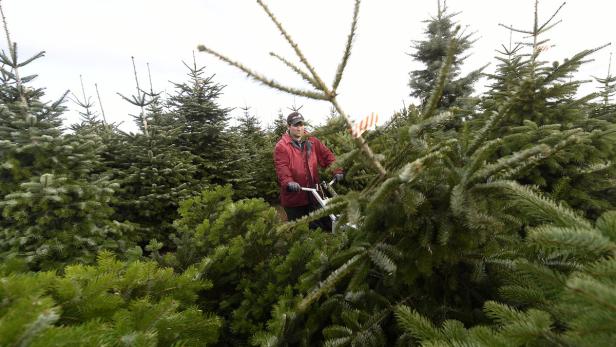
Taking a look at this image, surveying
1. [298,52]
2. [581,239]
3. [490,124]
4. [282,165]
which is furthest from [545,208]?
[282,165]

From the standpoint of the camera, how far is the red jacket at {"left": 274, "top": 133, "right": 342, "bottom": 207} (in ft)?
17.2

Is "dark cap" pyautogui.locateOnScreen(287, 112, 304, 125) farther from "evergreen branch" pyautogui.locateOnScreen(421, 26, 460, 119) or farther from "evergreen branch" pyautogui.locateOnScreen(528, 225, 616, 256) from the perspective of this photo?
"evergreen branch" pyautogui.locateOnScreen(528, 225, 616, 256)

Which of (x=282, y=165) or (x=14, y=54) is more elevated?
(x=14, y=54)

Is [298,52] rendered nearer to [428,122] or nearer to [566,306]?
[428,122]

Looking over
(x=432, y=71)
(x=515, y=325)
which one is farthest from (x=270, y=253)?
(x=432, y=71)

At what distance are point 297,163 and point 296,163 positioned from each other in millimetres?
19

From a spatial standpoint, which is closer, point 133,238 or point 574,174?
point 574,174

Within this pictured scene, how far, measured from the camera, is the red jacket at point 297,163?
525cm

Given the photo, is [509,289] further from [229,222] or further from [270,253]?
[229,222]

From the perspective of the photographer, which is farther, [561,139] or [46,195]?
[46,195]

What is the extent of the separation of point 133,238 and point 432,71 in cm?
1000

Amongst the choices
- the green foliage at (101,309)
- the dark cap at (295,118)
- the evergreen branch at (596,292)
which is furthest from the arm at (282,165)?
the evergreen branch at (596,292)

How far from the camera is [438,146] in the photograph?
157 centimetres

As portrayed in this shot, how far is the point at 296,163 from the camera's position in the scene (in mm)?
5418
